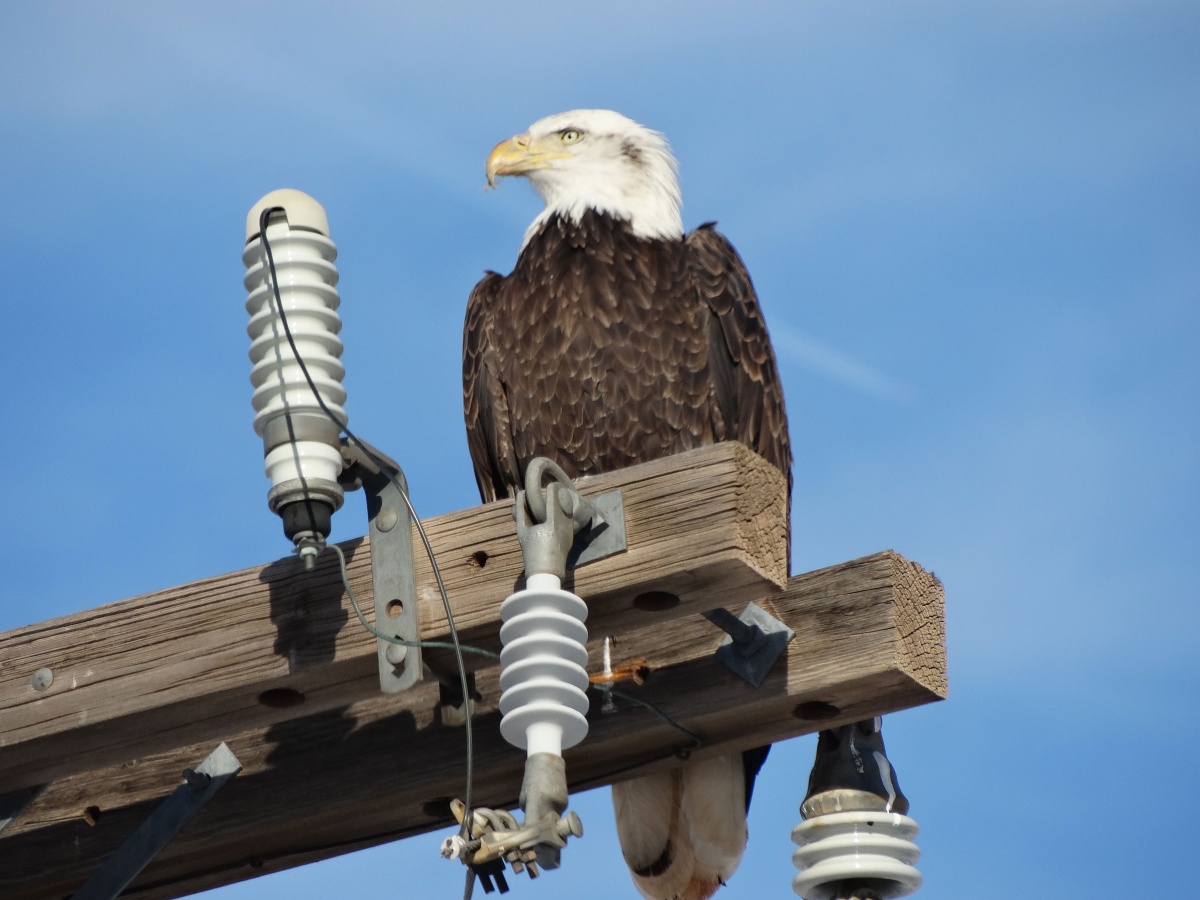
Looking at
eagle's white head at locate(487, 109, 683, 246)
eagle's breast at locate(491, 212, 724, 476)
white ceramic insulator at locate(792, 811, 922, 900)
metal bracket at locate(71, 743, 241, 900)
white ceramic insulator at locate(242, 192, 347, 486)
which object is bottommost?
white ceramic insulator at locate(792, 811, 922, 900)

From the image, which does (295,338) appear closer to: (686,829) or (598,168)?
(686,829)

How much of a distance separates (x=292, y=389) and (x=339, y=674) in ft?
1.78

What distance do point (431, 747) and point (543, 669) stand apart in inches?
45.4

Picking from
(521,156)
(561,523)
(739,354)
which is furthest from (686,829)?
(521,156)

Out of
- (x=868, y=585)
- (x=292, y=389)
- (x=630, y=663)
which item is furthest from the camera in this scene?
(x=630, y=663)

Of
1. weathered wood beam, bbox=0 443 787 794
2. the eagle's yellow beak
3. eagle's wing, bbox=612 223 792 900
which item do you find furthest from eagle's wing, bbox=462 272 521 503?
weathered wood beam, bbox=0 443 787 794

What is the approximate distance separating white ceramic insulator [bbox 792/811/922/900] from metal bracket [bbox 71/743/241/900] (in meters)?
1.15

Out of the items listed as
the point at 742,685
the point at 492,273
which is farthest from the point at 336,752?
the point at 492,273

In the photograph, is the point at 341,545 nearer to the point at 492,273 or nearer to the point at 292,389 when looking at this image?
the point at 292,389

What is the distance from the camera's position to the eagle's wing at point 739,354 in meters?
5.27

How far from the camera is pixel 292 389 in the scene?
2979mm

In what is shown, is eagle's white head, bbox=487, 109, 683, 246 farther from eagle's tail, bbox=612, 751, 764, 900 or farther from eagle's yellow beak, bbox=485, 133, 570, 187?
eagle's tail, bbox=612, 751, 764, 900

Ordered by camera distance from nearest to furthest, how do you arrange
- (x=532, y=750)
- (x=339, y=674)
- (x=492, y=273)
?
1. (x=532, y=750)
2. (x=339, y=674)
3. (x=492, y=273)

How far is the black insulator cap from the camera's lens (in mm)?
2980
